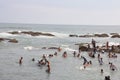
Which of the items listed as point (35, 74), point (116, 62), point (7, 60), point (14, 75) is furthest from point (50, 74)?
point (116, 62)

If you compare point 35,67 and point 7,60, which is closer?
point 35,67

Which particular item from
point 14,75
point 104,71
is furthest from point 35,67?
point 104,71

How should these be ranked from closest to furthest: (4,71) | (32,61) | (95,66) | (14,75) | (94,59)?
(14,75) → (4,71) → (95,66) → (32,61) → (94,59)

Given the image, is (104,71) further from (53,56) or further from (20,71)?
(53,56)

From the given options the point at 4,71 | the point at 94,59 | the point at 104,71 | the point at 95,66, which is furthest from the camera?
the point at 94,59

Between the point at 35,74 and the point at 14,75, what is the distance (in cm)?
270

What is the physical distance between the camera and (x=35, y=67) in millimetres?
41875

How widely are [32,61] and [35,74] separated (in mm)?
10837

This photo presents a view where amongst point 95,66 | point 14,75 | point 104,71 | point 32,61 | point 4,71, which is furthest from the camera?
point 32,61

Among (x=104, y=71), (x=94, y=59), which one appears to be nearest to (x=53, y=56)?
(x=94, y=59)

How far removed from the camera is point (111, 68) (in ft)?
139

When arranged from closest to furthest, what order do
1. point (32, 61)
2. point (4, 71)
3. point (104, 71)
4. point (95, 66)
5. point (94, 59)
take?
point (4, 71) → point (104, 71) → point (95, 66) → point (32, 61) → point (94, 59)

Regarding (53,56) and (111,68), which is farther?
(53,56)

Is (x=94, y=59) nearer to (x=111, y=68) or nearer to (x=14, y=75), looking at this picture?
(x=111, y=68)
